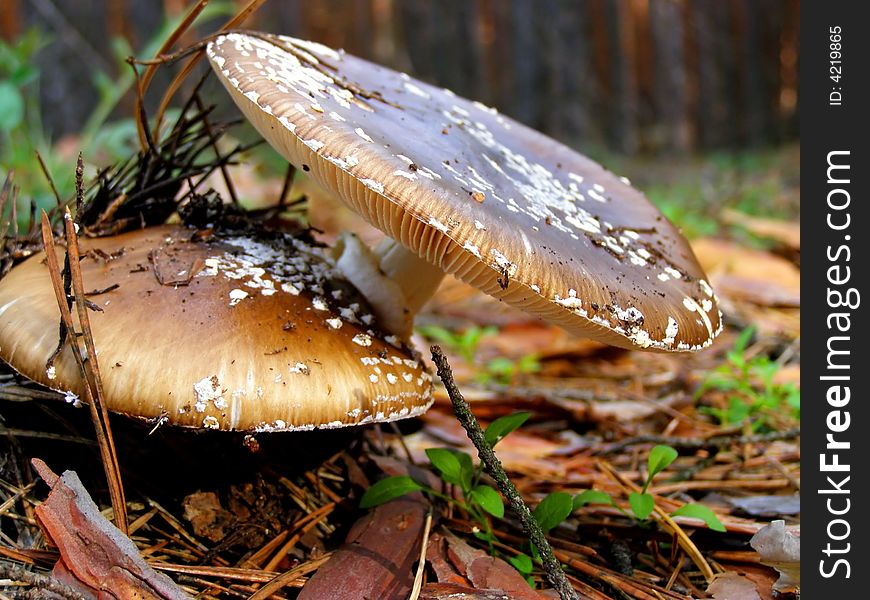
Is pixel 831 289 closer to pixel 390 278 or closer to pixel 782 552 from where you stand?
pixel 782 552

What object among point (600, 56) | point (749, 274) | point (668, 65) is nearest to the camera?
point (749, 274)

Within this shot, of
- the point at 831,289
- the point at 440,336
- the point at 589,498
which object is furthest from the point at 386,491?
the point at 440,336

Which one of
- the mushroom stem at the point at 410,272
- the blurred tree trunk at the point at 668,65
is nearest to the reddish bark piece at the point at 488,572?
the mushroom stem at the point at 410,272

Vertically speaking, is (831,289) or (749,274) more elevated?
(831,289)

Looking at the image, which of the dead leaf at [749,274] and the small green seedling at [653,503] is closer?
the small green seedling at [653,503]

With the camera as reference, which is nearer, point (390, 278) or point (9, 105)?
point (390, 278)

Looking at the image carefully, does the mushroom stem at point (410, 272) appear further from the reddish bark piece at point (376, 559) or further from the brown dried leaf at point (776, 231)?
the brown dried leaf at point (776, 231)
